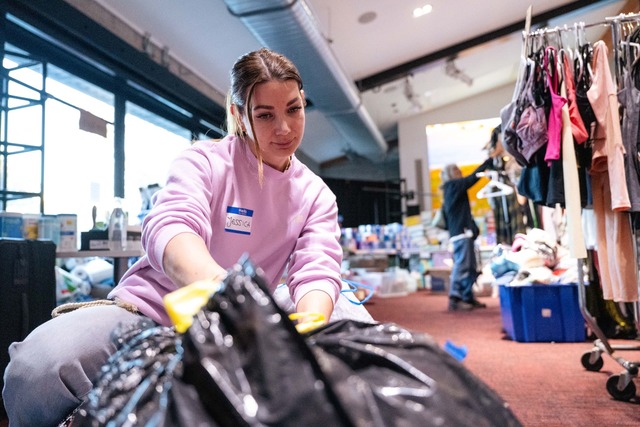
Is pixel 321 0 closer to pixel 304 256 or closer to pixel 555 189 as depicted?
pixel 555 189

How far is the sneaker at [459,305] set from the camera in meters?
5.16

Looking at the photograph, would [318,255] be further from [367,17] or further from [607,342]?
[367,17]

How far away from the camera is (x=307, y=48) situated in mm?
4609

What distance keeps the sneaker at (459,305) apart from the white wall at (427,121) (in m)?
4.30

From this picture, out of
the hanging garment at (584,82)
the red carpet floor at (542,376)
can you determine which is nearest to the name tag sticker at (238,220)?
the red carpet floor at (542,376)

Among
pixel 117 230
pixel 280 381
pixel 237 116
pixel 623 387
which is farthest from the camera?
pixel 117 230

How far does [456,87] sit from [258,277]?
893 cm

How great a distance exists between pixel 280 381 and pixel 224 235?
0.63 metres

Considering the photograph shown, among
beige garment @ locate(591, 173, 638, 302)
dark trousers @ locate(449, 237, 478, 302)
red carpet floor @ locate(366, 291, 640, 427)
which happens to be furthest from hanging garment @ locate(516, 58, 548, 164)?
dark trousers @ locate(449, 237, 478, 302)

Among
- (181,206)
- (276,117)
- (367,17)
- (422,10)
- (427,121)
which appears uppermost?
(422,10)

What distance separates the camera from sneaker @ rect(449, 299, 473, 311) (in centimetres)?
516

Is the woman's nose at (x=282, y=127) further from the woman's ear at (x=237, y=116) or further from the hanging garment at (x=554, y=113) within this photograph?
the hanging garment at (x=554, y=113)

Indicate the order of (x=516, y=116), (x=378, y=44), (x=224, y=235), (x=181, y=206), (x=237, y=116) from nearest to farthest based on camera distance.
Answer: (x=181, y=206), (x=224, y=235), (x=237, y=116), (x=516, y=116), (x=378, y=44)

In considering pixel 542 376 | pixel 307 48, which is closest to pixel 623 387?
pixel 542 376
